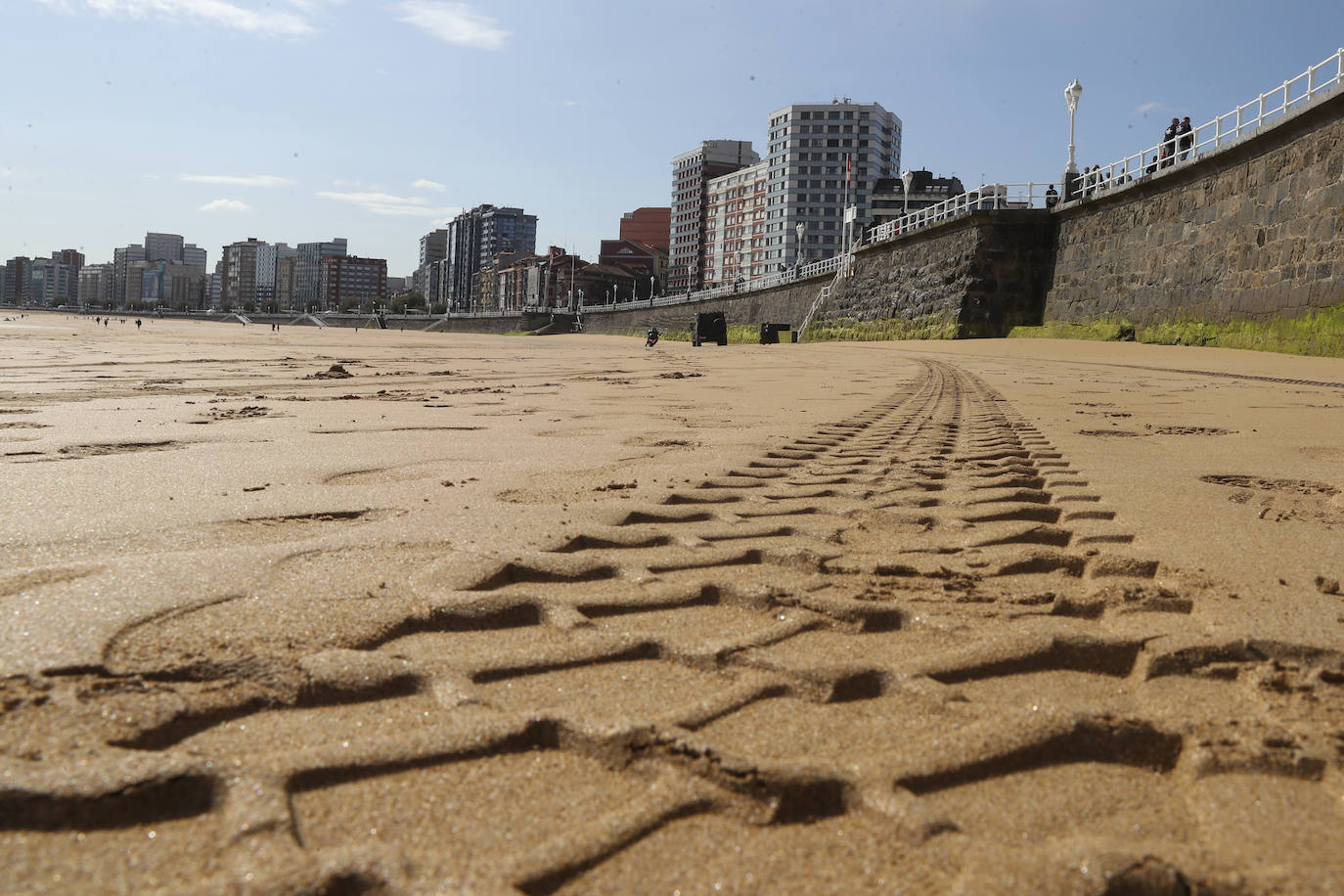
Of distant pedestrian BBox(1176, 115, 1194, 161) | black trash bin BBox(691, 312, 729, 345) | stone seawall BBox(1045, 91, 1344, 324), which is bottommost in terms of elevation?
black trash bin BBox(691, 312, 729, 345)

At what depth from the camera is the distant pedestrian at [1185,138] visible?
18328 mm

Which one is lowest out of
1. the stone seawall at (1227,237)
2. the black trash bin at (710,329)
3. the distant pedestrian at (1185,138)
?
the black trash bin at (710,329)

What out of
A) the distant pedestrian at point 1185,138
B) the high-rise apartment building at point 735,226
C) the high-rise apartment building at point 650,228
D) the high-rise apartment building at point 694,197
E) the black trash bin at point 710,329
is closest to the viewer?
the distant pedestrian at point 1185,138

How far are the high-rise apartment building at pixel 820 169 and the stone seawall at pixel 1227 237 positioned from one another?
3869 inches

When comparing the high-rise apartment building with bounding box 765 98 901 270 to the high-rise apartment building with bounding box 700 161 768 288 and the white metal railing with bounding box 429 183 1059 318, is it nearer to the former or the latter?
the high-rise apartment building with bounding box 700 161 768 288

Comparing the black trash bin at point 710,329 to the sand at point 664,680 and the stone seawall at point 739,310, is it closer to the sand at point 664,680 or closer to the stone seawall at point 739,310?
the stone seawall at point 739,310

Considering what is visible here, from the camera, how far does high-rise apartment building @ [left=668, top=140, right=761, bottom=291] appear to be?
13775 cm

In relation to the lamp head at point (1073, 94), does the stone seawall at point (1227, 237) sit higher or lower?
lower

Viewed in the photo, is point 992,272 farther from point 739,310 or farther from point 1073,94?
point 739,310

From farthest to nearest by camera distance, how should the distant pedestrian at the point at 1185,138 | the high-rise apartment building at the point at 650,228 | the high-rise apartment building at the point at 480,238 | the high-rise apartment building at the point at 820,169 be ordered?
1. the high-rise apartment building at the point at 480,238
2. the high-rise apartment building at the point at 650,228
3. the high-rise apartment building at the point at 820,169
4. the distant pedestrian at the point at 1185,138

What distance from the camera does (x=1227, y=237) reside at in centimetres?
1736

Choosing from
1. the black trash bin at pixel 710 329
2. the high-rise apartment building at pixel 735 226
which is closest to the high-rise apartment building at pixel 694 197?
the high-rise apartment building at pixel 735 226

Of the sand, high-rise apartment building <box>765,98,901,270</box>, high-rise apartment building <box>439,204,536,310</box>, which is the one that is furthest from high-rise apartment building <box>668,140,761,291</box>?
the sand

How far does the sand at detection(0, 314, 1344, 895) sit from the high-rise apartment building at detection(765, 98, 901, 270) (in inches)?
4682
